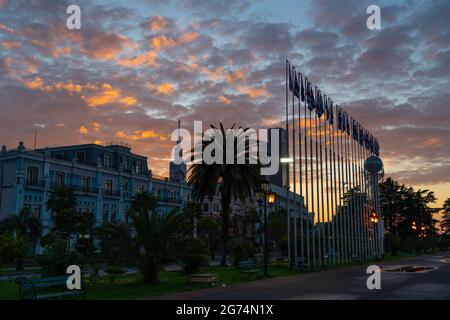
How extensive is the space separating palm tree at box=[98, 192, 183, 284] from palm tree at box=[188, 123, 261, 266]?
56.1ft

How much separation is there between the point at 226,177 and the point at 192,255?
17.0 metres

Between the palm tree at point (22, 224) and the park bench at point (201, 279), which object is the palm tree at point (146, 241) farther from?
the palm tree at point (22, 224)

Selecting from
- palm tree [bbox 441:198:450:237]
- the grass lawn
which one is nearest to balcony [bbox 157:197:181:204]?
the grass lawn

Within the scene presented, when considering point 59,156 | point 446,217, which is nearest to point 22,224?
point 59,156

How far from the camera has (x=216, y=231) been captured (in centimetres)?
7669

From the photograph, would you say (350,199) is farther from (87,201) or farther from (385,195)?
(385,195)

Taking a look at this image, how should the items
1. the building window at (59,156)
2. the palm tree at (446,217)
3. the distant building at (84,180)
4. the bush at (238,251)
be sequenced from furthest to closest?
the palm tree at (446,217) → the building window at (59,156) → the distant building at (84,180) → the bush at (238,251)

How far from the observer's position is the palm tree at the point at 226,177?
40.1m

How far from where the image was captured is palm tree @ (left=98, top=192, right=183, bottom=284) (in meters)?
22.0

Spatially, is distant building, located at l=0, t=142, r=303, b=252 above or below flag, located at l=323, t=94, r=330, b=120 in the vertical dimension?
below

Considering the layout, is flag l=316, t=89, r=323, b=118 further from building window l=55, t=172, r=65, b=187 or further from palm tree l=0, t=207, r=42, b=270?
building window l=55, t=172, r=65, b=187

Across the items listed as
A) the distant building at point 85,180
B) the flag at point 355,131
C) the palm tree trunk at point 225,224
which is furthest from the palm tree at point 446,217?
the palm tree trunk at point 225,224

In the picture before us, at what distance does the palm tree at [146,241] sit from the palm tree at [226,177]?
1708cm

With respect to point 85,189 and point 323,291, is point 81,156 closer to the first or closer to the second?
point 85,189
